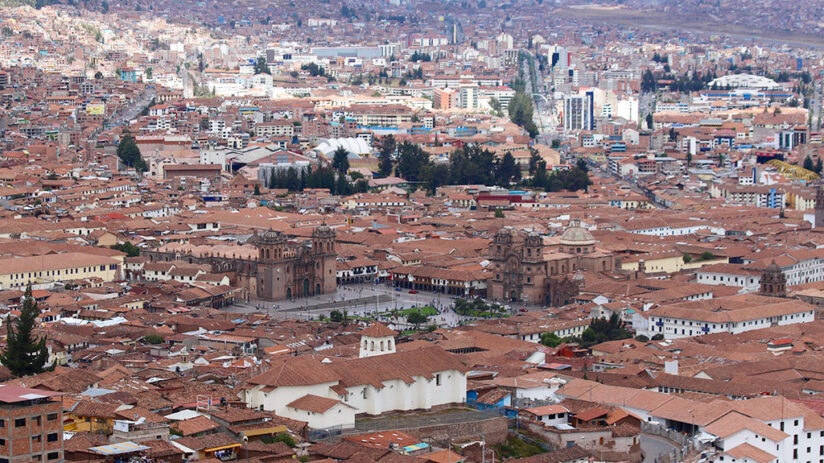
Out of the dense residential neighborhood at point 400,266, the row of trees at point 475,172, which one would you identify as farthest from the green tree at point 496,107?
the row of trees at point 475,172

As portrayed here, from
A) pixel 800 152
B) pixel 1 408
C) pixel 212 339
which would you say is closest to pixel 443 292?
pixel 212 339

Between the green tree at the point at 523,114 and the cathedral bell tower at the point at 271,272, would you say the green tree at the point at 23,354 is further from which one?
the green tree at the point at 523,114

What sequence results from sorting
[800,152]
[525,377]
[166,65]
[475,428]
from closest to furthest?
[475,428] < [525,377] < [800,152] < [166,65]

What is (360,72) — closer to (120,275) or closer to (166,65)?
(166,65)

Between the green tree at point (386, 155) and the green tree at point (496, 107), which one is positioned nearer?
the green tree at point (386, 155)

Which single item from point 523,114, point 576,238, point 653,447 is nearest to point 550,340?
point 653,447

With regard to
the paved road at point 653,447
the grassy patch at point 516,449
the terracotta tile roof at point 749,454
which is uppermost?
the grassy patch at point 516,449

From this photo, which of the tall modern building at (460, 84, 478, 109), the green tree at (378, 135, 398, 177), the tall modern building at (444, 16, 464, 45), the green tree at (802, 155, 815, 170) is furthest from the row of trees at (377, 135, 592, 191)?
the tall modern building at (444, 16, 464, 45)
